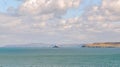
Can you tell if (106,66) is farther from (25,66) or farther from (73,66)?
(25,66)

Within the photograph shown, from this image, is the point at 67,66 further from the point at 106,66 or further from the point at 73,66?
the point at 106,66

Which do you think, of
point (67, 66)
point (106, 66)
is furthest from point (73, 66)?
point (106, 66)

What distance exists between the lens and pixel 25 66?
8231 cm

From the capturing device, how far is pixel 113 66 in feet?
248

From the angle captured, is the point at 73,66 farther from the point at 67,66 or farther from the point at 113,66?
the point at 113,66

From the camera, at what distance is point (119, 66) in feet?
245

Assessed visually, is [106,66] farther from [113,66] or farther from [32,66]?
[32,66]

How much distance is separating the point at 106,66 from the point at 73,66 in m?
8.08

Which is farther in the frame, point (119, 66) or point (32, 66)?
point (32, 66)

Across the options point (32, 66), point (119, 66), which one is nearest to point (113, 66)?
point (119, 66)

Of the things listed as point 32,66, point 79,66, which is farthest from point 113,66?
point 32,66

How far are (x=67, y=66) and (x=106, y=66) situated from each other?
31.4 ft

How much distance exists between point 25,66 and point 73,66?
508 inches

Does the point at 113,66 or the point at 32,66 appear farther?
the point at 32,66
